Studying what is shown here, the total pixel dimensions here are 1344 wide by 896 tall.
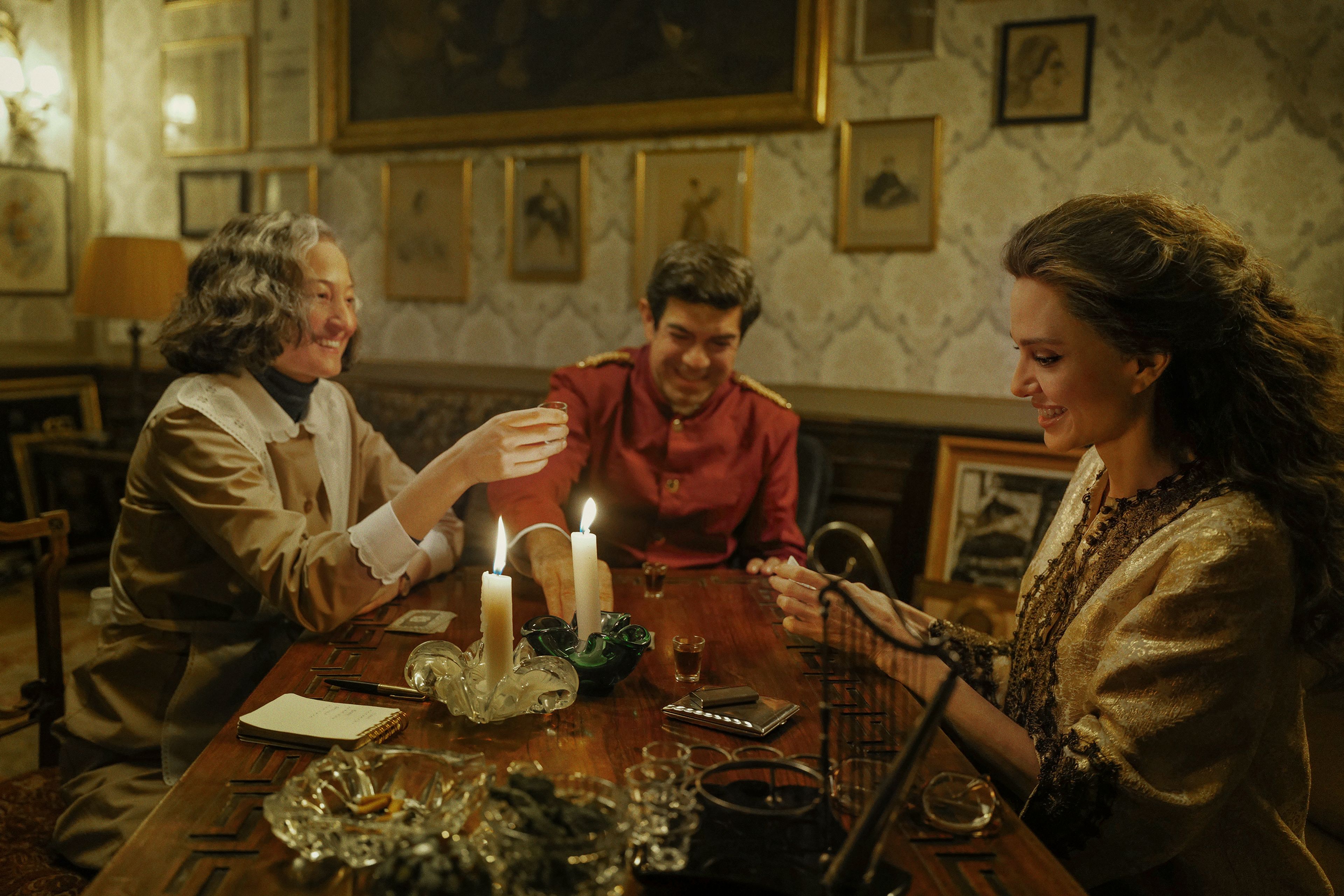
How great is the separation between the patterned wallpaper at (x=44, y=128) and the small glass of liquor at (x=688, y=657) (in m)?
5.22

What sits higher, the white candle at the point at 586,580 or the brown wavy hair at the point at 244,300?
the brown wavy hair at the point at 244,300

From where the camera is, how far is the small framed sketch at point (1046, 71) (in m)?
3.42

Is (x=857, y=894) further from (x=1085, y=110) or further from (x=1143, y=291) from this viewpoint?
(x=1085, y=110)

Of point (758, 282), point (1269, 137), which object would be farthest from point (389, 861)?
point (1269, 137)

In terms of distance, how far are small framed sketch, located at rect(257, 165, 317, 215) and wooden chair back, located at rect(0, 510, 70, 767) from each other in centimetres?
298

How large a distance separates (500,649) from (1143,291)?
43.8 inches

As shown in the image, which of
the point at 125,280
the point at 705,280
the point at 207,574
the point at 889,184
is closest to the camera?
the point at 207,574

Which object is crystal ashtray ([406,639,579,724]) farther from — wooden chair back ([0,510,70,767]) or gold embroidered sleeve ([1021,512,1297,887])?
wooden chair back ([0,510,70,767])

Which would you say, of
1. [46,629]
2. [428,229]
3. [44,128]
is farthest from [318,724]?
[44,128]

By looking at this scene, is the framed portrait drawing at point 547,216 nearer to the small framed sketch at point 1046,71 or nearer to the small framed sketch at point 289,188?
the small framed sketch at point 289,188

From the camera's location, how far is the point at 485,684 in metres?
1.45

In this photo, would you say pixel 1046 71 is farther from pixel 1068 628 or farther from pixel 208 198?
pixel 208 198

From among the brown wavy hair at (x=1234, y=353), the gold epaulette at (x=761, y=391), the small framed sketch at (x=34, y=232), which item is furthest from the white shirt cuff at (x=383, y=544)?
the small framed sketch at (x=34, y=232)

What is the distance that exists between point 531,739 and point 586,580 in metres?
0.26
